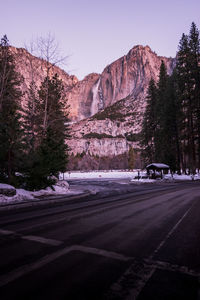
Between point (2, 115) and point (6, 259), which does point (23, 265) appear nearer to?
point (6, 259)

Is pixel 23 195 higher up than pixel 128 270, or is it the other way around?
pixel 128 270

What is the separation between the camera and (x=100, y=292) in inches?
90.6

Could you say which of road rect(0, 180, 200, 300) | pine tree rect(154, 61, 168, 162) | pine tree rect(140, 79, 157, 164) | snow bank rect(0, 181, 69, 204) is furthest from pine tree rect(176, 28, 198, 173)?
road rect(0, 180, 200, 300)

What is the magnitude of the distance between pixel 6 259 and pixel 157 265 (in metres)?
2.56

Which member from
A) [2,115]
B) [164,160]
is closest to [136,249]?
[2,115]

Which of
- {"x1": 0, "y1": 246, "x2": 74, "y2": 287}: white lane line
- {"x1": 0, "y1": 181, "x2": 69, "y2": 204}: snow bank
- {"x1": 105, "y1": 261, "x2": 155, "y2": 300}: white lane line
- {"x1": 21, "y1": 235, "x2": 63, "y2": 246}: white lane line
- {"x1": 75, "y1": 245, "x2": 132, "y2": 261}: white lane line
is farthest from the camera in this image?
{"x1": 0, "y1": 181, "x2": 69, "y2": 204}: snow bank

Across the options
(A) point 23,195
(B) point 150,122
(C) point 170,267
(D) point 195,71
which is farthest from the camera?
(B) point 150,122

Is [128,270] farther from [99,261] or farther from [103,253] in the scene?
[103,253]

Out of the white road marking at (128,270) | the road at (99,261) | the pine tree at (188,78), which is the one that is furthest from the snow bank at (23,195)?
the pine tree at (188,78)

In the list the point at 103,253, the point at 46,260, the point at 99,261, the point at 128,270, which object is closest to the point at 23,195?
A: the point at 46,260

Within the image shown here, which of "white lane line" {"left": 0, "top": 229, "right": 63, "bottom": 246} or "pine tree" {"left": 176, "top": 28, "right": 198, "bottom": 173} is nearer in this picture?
"white lane line" {"left": 0, "top": 229, "right": 63, "bottom": 246}

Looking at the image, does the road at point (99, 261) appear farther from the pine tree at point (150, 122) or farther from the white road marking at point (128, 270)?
the pine tree at point (150, 122)

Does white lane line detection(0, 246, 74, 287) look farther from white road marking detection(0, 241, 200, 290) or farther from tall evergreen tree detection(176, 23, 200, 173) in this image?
tall evergreen tree detection(176, 23, 200, 173)

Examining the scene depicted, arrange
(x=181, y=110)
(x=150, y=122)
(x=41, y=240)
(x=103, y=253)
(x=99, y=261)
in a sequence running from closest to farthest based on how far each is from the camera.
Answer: (x=99, y=261) < (x=103, y=253) < (x=41, y=240) < (x=181, y=110) < (x=150, y=122)
